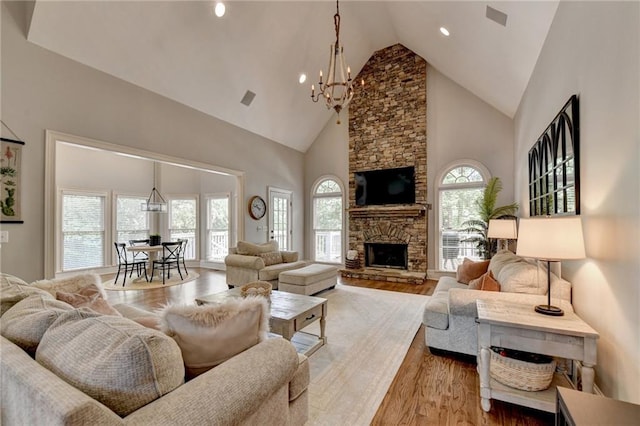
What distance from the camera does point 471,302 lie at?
2.55m

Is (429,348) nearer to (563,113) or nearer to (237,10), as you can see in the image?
(563,113)

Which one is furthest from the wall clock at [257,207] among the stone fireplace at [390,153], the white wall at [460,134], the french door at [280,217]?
the white wall at [460,134]

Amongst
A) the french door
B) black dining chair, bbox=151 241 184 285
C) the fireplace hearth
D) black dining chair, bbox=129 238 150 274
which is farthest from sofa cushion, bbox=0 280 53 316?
the fireplace hearth

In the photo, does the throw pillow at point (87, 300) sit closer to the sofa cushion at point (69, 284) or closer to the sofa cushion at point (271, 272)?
the sofa cushion at point (69, 284)

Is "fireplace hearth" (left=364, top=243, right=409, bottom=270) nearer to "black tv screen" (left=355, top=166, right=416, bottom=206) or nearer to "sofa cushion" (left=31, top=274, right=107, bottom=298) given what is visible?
"black tv screen" (left=355, top=166, right=416, bottom=206)

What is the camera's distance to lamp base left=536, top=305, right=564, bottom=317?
6.39 ft

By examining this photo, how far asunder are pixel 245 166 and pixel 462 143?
4.64 m

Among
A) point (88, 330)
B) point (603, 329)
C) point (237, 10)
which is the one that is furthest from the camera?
point (237, 10)

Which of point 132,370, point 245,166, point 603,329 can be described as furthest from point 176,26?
point 603,329

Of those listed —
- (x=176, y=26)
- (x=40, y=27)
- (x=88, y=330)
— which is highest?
(x=176, y=26)

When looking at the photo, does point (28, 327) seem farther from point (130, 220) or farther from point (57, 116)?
point (130, 220)

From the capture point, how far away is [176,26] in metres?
3.86

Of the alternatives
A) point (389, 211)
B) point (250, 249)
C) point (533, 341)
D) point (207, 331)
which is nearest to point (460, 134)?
point (389, 211)

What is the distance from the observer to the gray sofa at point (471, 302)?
2.33 m
